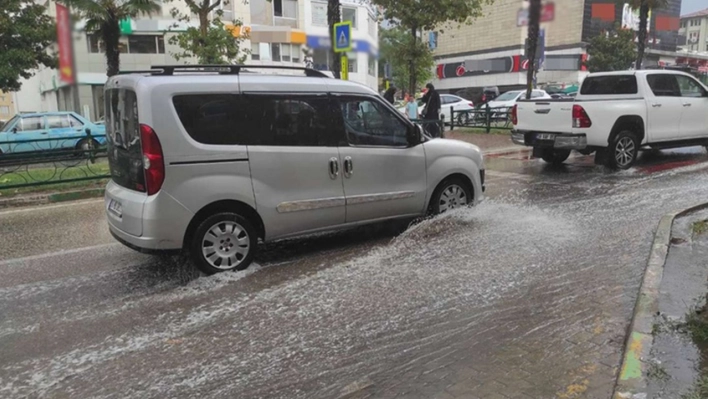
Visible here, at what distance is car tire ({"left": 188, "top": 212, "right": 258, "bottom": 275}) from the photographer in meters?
5.42

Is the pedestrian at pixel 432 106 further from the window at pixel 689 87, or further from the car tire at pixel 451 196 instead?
the car tire at pixel 451 196

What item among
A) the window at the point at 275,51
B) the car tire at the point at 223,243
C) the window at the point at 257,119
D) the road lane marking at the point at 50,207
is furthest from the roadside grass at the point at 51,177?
the window at the point at 275,51

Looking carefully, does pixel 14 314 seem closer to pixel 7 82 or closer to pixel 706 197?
pixel 706 197

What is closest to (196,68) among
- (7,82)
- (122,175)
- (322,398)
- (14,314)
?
(122,175)

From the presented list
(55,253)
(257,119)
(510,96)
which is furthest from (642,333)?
(510,96)

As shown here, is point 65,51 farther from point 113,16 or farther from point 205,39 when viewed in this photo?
point 205,39

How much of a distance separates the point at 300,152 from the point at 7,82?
20223 mm

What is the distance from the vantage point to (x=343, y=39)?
313 inches

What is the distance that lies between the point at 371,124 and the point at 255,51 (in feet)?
82.7

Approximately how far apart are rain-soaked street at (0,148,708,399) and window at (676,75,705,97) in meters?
5.76

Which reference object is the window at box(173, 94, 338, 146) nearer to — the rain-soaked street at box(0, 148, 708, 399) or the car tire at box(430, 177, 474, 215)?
the rain-soaked street at box(0, 148, 708, 399)

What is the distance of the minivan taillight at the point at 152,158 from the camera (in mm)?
5051

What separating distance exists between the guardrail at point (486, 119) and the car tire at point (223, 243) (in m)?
15.0

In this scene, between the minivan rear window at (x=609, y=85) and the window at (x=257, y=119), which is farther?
the minivan rear window at (x=609, y=85)
